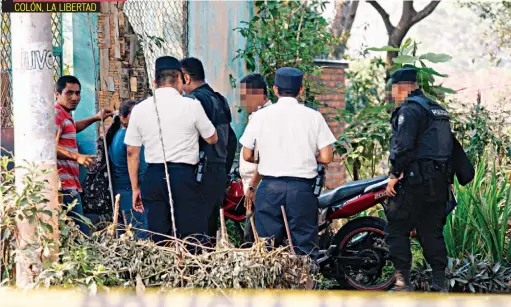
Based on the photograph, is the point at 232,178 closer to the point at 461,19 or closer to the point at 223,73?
the point at 223,73

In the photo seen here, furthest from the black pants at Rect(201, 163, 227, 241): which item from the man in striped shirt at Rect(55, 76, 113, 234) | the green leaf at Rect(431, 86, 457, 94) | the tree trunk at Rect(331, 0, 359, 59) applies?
the tree trunk at Rect(331, 0, 359, 59)

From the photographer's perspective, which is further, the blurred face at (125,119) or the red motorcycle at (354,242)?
the red motorcycle at (354,242)

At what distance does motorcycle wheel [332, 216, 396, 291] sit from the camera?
857 centimetres

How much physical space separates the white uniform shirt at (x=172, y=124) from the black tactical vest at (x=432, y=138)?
1581 mm

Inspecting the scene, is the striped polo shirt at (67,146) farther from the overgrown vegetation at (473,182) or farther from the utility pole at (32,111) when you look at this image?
the overgrown vegetation at (473,182)

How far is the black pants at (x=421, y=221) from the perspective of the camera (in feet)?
25.7

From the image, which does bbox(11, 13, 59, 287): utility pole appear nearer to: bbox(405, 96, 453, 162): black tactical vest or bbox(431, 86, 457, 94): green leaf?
bbox(405, 96, 453, 162): black tactical vest

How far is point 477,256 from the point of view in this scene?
9.02m

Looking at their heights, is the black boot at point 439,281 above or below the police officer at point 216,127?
below

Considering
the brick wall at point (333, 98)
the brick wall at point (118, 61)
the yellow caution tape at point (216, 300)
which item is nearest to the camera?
the yellow caution tape at point (216, 300)

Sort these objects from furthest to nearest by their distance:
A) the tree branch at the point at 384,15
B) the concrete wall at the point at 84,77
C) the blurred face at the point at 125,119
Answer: the tree branch at the point at 384,15 → the concrete wall at the point at 84,77 → the blurred face at the point at 125,119

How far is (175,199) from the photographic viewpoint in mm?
7527

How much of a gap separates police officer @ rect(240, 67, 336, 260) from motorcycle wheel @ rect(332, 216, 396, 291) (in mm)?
1477

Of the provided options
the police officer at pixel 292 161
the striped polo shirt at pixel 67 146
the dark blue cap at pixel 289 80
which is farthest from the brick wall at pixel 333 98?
the police officer at pixel 292 161
